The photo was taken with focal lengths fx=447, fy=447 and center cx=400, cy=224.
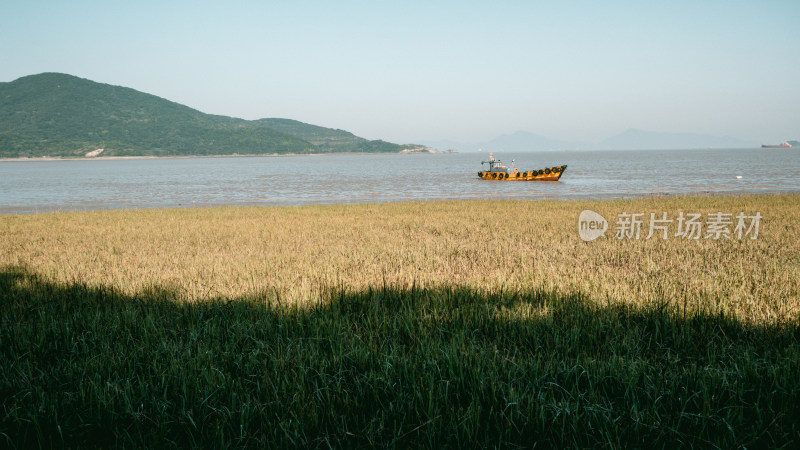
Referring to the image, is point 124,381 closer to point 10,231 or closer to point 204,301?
point 204,301

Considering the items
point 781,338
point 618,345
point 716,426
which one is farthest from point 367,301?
point 781,338

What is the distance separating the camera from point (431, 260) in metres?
6.95

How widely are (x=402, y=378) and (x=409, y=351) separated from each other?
0.43 m

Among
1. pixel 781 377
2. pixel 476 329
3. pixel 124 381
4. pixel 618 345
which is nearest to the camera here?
pixel 781 377

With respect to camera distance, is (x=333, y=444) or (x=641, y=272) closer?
(x=333, y=444)

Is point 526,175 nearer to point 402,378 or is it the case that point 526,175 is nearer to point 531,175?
point 531,175

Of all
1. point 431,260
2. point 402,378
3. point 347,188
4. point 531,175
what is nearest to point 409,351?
point 402,378

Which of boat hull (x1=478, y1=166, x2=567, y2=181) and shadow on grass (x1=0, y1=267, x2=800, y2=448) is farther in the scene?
boat hull (x1=478, y1=166, x2=567, y2=181)

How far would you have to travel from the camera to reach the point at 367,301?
467 cm

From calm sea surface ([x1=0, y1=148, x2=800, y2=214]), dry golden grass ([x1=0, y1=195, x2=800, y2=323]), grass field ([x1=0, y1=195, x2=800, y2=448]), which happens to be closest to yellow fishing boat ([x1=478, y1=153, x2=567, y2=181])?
calm sea surface ([x1=0, y1=148, x2=800, y2=214])

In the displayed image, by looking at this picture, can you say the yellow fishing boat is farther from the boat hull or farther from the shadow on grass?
the shadow on grass

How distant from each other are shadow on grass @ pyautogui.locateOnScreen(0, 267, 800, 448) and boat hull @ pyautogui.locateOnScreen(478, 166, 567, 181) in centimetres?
4257

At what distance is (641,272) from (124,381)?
5.71 metres

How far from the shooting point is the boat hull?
1793 inches
